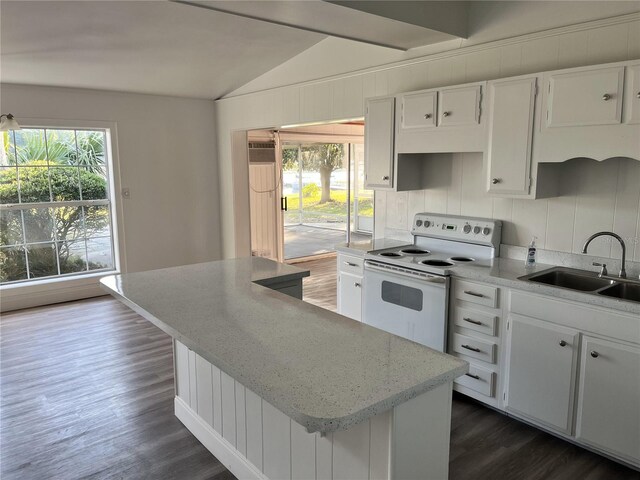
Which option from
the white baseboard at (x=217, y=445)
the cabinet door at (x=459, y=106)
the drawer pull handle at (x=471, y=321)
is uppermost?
the cabinet door at (x=459, y=106)

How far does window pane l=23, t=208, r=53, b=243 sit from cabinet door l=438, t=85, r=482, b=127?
14.3 ft

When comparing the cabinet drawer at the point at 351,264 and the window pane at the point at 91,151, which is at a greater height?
the window pane at the point at 91,151

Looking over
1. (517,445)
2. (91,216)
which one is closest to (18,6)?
(91,216)

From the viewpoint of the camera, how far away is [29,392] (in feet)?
10.8

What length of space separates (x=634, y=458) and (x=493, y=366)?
80 cm

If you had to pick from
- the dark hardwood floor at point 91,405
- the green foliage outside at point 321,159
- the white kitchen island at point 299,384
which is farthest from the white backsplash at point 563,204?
the green foliage outside at point 321,159

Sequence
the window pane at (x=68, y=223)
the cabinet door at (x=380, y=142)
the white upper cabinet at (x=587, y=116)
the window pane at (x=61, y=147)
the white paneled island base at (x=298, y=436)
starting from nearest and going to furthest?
1. the white paneled island base at (x=298, y=436)
2. the white upper cabinet at (x=587, y=116)
3. the cabinet door at (x=380, y=142)
4. the window pane at (x=61, y=147)
5. the window pane at (x=68, y=223)

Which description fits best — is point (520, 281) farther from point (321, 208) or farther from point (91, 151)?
point (321, 208)

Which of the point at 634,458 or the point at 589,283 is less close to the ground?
the point at 589,283

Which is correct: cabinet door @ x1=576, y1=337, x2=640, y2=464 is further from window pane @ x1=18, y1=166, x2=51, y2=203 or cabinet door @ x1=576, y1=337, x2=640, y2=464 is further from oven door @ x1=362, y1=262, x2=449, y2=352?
window pane @ x1=18, y1=166, x2=51, y2=203

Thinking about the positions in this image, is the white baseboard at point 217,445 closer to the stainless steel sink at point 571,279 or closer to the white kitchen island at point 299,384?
the white kitchen island at point 299,384

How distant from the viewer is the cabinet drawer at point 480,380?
292 cm

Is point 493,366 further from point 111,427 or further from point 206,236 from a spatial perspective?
point 206,236

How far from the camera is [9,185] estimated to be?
505 centimetres
